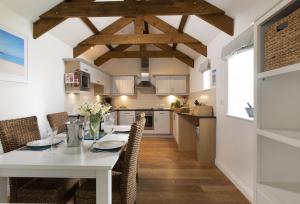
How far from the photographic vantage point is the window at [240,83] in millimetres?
3004

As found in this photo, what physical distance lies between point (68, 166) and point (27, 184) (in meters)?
0.72

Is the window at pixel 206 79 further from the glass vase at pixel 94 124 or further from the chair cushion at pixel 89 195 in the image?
the chair cushion at pixel 89 195

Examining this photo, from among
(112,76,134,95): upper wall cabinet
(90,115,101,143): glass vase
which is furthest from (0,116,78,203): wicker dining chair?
(112,76,134,95): upper wall cabinet

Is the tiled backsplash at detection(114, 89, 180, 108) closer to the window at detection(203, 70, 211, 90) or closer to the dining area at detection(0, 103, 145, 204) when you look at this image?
the window at detection(203, 70, 211, 90)

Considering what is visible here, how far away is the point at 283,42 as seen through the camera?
119 cm

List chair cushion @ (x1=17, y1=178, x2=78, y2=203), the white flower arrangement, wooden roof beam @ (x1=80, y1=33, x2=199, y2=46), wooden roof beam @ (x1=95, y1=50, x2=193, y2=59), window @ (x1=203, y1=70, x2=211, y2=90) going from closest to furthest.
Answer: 1. chair cushion @ (x1=17, y1=178, x2=78, y2=203)
2. the white flower arrangement
3. wooden roof beam @ (x1=80, y1=33, x2=199, y2=46)
4. window @ (x1=203, y1=70, x2=211, y2=90)
5. wooden roof beam @ (x1=95, y1=50, x2=193, y2=59)

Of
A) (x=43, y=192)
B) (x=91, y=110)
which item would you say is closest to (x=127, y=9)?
(x=91, y=110)

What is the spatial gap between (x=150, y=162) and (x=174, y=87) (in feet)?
11.3

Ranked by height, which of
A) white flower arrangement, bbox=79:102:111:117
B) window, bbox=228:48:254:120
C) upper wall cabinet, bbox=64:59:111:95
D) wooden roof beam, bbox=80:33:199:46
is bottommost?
white flower arrangement, bbox=79:102:111:117

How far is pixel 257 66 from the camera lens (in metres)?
1.40

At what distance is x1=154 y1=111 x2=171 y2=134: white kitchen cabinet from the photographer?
6730 millimetres

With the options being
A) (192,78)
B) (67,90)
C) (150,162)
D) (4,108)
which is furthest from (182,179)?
(192,78)

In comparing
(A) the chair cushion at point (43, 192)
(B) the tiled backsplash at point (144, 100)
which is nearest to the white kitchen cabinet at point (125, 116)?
(B) the tiled backsplash at point (144, 100)

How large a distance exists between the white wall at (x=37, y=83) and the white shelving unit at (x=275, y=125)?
2897mm
